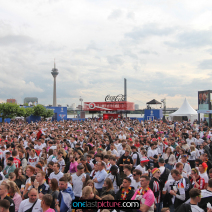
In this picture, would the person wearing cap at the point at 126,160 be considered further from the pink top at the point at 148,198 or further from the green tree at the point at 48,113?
the green tree at the point at 48,113

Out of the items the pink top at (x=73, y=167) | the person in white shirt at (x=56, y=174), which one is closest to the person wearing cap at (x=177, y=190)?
the person in white shirt at (x=56, y=174)

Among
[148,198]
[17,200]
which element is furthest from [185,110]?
[17,200]

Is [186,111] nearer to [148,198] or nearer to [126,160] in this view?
[126,160]

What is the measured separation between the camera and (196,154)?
8703 millimetres

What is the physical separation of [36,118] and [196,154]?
41.3 m

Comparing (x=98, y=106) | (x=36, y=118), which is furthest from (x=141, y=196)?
(x=36, y=118)

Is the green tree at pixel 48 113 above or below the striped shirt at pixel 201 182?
above

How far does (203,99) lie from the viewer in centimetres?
2547

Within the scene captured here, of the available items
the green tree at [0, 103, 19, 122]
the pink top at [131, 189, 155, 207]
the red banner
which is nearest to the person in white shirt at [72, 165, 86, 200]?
the pink top at [131, 189, 155, 207]

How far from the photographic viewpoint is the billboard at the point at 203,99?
24.5 m

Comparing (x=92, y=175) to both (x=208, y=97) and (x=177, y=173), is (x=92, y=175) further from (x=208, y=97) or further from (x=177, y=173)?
(x=208, y=97)

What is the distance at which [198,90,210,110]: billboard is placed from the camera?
24516 mm

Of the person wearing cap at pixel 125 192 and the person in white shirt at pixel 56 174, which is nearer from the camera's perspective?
the person wearing cap at pixel 125 192

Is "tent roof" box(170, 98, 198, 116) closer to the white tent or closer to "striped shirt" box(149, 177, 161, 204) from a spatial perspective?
the white tent
